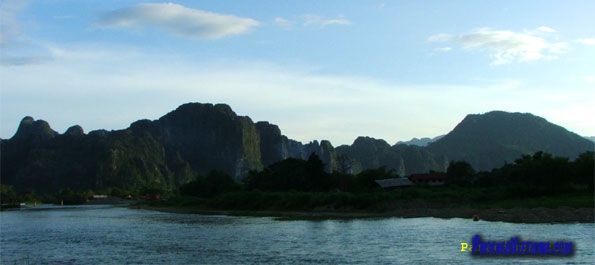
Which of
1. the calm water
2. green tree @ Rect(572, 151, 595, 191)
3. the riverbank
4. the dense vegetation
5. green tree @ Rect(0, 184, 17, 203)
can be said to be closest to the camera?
the calm water

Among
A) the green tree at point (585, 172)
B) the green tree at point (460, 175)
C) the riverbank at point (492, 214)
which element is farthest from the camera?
the green tree at point (460, 175)

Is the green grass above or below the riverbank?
above

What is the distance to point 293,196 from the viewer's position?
2719 inches

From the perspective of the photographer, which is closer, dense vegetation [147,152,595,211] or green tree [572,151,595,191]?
green tree [572,151,595,191]

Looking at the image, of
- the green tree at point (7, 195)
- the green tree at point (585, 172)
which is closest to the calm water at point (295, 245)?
the green tree at point (585, 172)

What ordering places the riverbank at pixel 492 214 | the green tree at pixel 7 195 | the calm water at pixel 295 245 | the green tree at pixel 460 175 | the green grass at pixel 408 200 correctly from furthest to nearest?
1. the green tree at pixel 7 195
2. the green tree at pixel 460 175
3. the green grass at pixel 408 200
4. the riverbank at pixel 492 214
5. the calm water at pixel 295 245

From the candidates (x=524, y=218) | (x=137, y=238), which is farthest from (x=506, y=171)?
(x=137, y=238)

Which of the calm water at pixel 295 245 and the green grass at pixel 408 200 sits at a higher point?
the green grass at pixel 408 200

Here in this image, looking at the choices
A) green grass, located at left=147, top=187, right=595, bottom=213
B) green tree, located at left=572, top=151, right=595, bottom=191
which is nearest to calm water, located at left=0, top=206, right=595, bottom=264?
green grass, located at left=147, top=187, right=595, bottom=213

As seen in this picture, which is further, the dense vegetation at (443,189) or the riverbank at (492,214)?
the dense vegetation at (443,189)

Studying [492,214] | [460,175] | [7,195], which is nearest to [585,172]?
[492,214]

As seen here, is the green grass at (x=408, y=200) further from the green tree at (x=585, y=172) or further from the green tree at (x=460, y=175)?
the green tree at (x=460, y=175)

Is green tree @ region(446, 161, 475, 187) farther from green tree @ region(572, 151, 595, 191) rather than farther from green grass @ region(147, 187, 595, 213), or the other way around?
green tree @ region(572, 151, 595, 191)

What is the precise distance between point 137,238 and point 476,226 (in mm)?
22555
